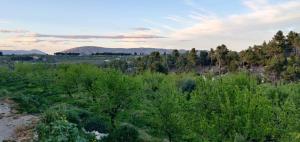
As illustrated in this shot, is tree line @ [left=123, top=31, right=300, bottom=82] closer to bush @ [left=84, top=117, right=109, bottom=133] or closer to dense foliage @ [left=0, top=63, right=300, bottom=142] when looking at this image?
dense foliage @ [left=0, top=63, right=300, bottom=142]

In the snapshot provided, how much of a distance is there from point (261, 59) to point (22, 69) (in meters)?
72.3

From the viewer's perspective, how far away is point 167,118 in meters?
38.0

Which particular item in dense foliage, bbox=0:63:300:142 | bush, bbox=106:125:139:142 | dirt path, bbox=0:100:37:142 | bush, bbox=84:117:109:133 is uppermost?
dense foliage, bbox=0:63:300:142

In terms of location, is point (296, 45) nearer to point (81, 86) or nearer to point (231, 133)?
point (81, 86)

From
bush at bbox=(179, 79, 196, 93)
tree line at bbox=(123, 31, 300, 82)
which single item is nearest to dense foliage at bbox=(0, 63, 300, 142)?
bush at bbox=(179, 79, 196, 93)

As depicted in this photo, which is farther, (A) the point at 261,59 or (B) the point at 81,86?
(A) the point at 261,59

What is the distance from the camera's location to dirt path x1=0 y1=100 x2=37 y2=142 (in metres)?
39.0

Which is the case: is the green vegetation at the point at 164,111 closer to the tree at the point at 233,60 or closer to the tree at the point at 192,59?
the tree at the point at 233,60

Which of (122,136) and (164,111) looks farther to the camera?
(164,111)

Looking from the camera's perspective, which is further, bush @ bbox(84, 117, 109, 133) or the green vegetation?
bush @ bbox(84, 117, 109, 133)

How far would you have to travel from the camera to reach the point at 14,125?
46844 millimetres

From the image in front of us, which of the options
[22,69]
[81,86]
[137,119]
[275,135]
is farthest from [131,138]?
[22,69]

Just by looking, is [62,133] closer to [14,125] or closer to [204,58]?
[14,125]

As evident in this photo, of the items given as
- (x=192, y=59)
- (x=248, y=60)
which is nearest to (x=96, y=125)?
(x=248, y=60)
